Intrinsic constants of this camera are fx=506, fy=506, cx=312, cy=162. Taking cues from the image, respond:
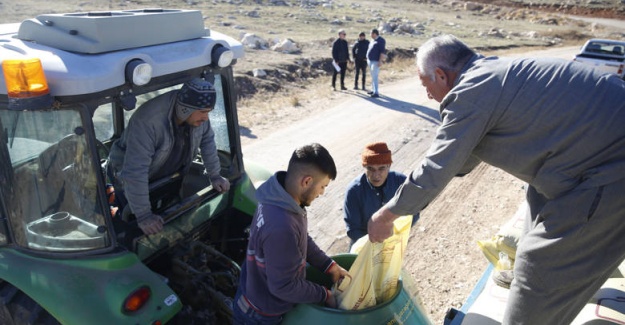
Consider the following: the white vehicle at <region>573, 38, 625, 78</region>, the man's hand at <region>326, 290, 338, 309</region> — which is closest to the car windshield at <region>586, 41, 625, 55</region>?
the white vehicle at <region>573, 38, 625, 78</region>

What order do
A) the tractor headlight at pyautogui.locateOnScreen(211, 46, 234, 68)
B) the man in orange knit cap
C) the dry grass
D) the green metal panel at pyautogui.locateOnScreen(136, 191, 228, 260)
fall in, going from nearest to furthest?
the green metal panel at pyautogui.locateOnScreen(136, 191, 228, 260) < the tractor headlight at pyautogui.locateOnScreen(211, 46, 234, 68) < the man in orange knit cap < the dry grass

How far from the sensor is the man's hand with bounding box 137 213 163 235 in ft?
9.81

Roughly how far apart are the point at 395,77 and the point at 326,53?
2.78m

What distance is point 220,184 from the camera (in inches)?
141

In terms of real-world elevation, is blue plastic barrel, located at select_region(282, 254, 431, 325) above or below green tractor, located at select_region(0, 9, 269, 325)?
below

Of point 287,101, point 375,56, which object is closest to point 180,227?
point 287,101

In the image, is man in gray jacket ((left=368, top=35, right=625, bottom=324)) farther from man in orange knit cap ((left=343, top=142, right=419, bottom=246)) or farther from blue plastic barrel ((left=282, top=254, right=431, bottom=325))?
man in orange knit cap ((left=343, top=142, right=419, bottom=246))

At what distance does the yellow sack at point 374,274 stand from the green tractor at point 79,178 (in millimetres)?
930

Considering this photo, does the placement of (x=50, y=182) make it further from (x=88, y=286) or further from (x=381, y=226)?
(x=381, y=226)

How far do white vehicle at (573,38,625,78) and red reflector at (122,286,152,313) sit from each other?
581 inches

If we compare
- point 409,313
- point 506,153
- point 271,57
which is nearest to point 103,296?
point 409,313

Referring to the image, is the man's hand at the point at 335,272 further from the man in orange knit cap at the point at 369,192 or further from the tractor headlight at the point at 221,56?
the tractor headlight at the point at 221,56

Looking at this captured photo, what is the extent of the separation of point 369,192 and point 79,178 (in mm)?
2127

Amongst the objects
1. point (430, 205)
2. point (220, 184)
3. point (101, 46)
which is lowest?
point (430, 205)
